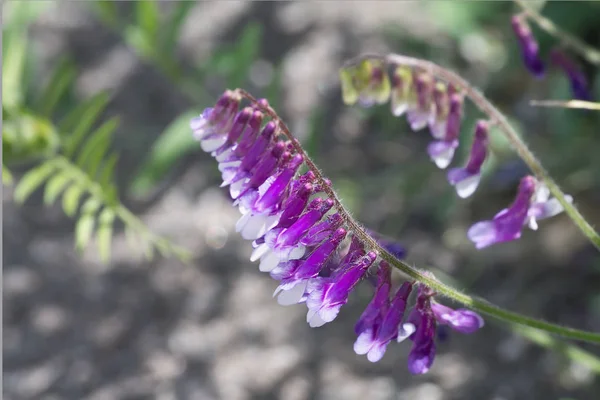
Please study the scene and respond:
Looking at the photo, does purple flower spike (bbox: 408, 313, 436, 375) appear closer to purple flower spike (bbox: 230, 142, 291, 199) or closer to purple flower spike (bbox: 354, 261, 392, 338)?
purple flower spike (bbox: 354, 261, 392, 338)

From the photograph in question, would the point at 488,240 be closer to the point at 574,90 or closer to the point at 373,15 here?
the point at 574,90

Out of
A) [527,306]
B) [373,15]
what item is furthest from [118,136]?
[527,306]

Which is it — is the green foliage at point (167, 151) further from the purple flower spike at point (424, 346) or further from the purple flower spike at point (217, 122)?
the purple flower spike at point (424, 346)

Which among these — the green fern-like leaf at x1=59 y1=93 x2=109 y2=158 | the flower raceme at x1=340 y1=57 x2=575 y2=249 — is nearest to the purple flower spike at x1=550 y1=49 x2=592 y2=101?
the flower raceme at x1=340 y1=57 x2=575 y2=249

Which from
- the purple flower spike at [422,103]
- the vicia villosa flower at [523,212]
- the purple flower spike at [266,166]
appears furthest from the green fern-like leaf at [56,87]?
the vicia villosa flower at [523,212]

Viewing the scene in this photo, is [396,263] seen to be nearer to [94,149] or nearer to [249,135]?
[249,135]
